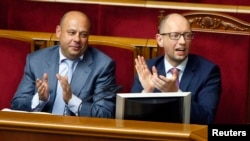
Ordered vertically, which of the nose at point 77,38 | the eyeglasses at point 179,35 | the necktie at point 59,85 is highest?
the eyeglasses at point 179,35

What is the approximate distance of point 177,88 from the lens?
119 cm

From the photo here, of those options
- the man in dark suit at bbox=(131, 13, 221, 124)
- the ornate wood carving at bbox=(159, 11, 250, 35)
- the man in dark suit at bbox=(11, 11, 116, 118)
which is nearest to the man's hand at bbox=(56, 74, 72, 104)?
the man in dark suit at bbox=(11, 11, 116, 118)

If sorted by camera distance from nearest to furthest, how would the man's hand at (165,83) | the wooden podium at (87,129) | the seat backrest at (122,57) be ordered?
the wooden podium at (87,129) → the man's hand at (165,83) → the seat backrest at (122,57)

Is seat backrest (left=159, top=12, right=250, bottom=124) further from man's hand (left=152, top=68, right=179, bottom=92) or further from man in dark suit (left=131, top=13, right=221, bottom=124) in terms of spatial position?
man's hand (left=152, top=68, right=179, bottom=92)

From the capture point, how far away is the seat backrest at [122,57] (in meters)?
1.44

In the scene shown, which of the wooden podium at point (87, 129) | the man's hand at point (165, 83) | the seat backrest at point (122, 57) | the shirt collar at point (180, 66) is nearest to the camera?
the wooden podium at point (87, 129)

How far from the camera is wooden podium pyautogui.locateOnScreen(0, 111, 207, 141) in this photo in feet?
3.05

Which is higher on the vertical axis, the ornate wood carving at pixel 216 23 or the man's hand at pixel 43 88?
the ornate wood carving at pixel 216 23

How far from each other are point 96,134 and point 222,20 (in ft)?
1.74

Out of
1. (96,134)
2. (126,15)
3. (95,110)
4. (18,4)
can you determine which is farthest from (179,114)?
(18,4)

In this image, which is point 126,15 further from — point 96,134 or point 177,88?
point 96,134

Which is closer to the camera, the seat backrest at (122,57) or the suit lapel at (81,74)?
the suit lapel at (81,74)

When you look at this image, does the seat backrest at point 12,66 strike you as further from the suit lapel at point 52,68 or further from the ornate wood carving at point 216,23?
the ornate wood carving at point 216,23

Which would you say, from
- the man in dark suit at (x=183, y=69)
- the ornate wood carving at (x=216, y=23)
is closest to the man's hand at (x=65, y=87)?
the man in dark suit at (x=183, y=69)
